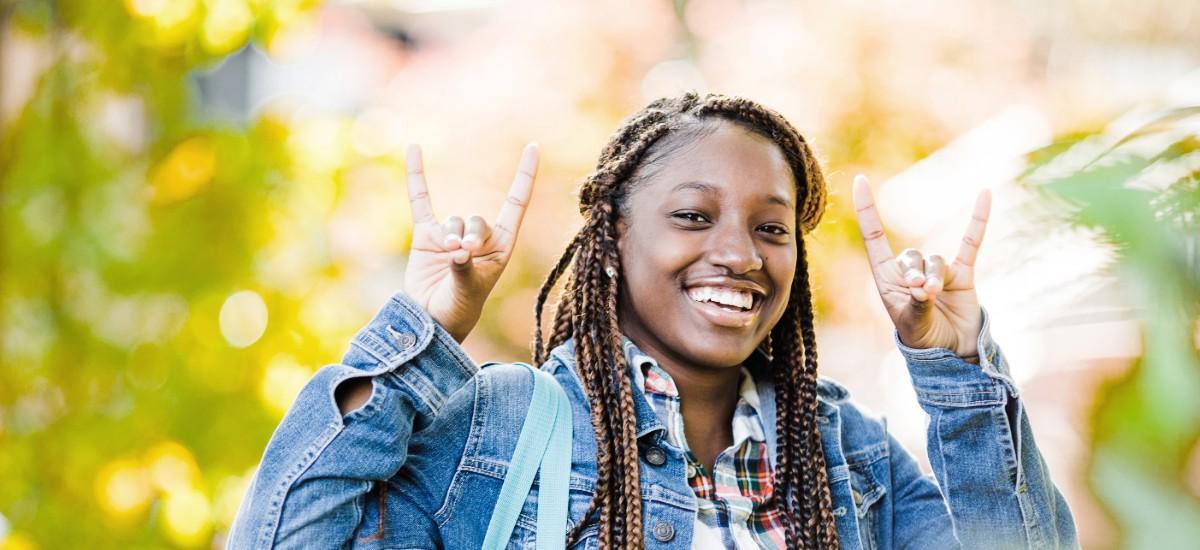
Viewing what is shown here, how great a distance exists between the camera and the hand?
180 centimetres

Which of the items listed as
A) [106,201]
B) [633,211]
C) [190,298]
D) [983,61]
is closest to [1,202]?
[106,201]

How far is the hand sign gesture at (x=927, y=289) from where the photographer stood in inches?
75.2

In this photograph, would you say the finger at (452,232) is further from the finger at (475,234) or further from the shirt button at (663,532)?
the shirt button at (663,532)

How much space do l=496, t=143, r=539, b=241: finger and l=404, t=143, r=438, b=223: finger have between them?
11 centimetres

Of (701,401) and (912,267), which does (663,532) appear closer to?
(701,401)

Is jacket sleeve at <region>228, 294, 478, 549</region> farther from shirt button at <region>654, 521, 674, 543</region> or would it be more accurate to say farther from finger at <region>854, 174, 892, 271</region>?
finger at <region>854, 174, 892, 271</region>

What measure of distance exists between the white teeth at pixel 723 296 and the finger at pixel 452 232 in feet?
1.50

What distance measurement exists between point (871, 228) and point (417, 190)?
31.1 inches

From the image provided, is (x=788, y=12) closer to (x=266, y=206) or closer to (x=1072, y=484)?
(x=266, y=206)

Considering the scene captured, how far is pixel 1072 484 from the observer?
1.90 feet

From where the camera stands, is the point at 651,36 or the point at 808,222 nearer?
the point at 808,222

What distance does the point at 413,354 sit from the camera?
5.77ft

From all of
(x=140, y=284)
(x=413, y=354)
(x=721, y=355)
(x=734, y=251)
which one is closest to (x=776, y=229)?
(x=734, y=251)

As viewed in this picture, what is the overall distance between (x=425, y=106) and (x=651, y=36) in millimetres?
1129
